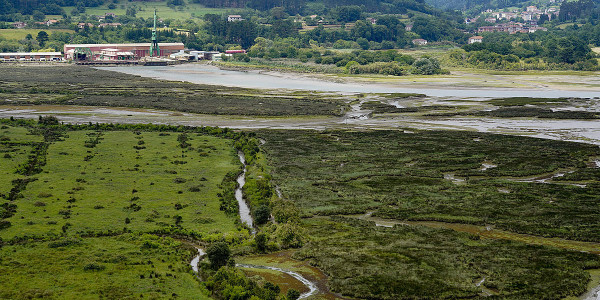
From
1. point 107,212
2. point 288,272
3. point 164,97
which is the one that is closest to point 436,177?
point 288,272

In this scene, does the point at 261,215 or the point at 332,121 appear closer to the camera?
the point at 261,215

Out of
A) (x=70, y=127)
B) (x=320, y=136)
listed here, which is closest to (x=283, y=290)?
(x=320, y=136)

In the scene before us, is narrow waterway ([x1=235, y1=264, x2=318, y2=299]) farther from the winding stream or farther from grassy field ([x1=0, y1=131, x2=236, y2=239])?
grassy field ([x1=0, y1=131, x2=236, y2=239])

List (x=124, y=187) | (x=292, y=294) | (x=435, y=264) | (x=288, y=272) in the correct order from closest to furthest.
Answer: (x=292, y=294) < (x=288, y=272) < (x=435, y=264) < (x=124, y=187)

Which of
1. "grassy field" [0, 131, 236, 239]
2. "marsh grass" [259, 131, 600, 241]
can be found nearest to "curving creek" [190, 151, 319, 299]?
"grassy field" [0, 131, 236, 239]

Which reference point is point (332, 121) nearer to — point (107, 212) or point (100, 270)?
point (107, 212)

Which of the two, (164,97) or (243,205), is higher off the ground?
(243,205)

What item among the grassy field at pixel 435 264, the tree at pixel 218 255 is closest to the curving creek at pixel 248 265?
the tree at pixel 218 255
